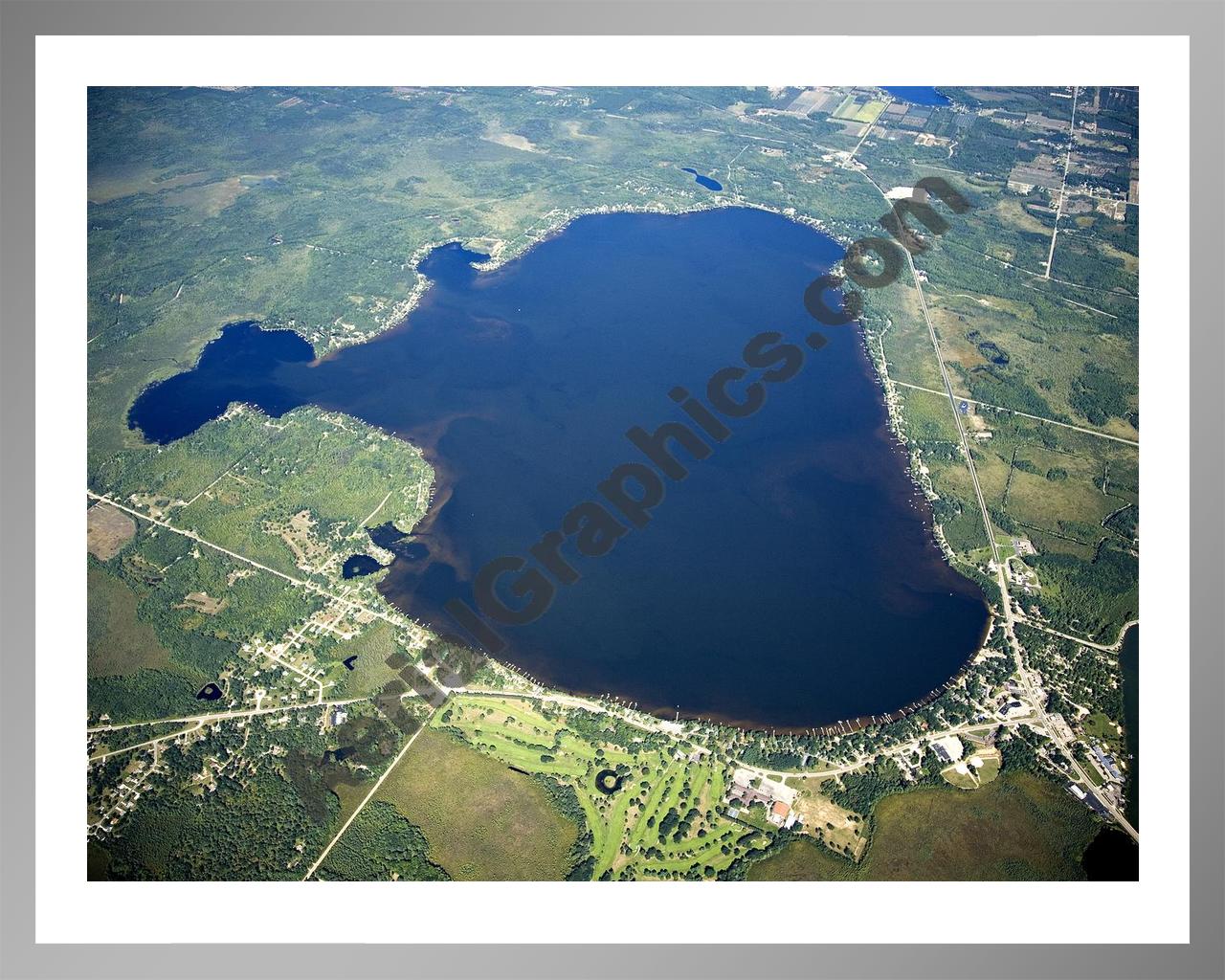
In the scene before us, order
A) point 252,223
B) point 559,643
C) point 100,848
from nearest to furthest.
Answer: point 100,848 → point 559,643 → point 252,223

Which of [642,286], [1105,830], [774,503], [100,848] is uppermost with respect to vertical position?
[642,286]

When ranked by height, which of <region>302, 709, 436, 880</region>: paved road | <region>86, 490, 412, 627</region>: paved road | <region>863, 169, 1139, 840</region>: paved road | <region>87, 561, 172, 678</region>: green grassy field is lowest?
<region>302, 709, 436, 880</region>: paved road

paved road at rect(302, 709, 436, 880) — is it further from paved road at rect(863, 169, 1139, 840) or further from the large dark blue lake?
paved road at rect(863, 169, 1139, 840)

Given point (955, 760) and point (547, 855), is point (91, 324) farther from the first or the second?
point (955, 760)

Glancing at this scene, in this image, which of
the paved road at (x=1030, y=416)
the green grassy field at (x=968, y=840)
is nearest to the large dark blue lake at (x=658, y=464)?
the paved road at (x=1030, y=416)

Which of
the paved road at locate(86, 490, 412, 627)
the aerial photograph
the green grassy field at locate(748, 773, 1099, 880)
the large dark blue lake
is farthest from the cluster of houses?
the paved road at locate(86, 490, 412, 627)

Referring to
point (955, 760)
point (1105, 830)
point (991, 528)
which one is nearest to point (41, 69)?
point (955, 760)
